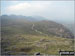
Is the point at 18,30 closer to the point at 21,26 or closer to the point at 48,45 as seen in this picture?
the point at 21,26

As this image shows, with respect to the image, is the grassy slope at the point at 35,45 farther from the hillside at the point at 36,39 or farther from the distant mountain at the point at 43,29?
the distant mountain at the point at 43,29

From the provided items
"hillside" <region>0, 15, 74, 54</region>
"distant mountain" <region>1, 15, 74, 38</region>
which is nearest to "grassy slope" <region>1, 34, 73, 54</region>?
"hillside" <region>0, 15, 74, 54</region>

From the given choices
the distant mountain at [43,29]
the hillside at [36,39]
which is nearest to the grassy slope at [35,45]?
the hillside at [36,39]

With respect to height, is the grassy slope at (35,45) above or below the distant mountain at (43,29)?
below

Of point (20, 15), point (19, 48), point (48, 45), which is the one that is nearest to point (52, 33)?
point (48, 45)

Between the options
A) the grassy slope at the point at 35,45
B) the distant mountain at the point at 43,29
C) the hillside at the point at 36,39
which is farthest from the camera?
the distant mountain at the point at 43,29

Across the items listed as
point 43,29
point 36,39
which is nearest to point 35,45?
point 36,39

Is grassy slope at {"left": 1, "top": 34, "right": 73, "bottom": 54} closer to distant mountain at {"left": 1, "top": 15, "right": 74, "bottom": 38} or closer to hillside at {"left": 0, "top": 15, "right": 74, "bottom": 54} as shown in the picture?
hillside at {"left": 0, "top": 15, "right": 74, "bottom": 54}

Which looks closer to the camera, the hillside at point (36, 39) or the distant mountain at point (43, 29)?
the hillside at point (36, 39)

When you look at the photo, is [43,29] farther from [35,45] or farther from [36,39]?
[35,45]
